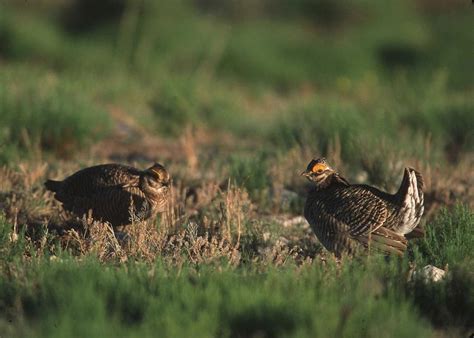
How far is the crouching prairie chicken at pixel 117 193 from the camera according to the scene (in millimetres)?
7121

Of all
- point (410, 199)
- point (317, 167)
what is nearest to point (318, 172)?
point (317, 167)

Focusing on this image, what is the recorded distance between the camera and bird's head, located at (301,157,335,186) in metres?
7.05

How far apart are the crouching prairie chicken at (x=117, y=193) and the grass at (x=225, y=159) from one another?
180mm

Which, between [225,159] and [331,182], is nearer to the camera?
[331,182]

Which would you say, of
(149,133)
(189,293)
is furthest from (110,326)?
(149,133)

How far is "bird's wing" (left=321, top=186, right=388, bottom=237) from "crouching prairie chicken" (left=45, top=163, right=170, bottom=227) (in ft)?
4.62

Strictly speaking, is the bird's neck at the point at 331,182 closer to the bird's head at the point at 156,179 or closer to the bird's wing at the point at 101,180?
the bird's head at the point at 156,179

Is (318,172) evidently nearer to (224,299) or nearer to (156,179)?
(156,179)

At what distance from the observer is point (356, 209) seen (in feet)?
21.3

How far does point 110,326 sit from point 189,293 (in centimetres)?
65

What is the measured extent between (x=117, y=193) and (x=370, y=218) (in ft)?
6.92

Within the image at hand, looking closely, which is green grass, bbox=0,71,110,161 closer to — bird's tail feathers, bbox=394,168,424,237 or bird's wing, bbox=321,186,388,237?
bird's wing, bbox=321,186,388,237

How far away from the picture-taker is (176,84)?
12.6m

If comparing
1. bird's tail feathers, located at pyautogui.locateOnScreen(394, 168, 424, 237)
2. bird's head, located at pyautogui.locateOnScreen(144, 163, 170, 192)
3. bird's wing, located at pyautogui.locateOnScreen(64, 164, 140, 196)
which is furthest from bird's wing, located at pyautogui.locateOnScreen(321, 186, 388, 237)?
bird's wing, located at pyautogui.locateOnScreen(64, 164, 140, 196)
